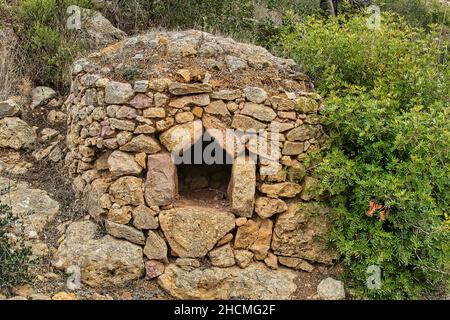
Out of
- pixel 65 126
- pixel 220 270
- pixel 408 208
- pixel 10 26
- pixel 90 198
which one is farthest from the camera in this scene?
pixel 10 26

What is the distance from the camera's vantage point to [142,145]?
433cm

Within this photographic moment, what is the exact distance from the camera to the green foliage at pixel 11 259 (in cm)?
382

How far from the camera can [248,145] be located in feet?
14.1

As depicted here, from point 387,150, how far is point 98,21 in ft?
14.7

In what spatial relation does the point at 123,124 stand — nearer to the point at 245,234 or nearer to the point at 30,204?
the point at 30,204

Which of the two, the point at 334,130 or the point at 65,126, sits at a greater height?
the point at 334,130

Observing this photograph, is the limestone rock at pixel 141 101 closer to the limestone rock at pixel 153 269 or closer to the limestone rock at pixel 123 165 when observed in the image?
the limestone rock at pixel 123 165

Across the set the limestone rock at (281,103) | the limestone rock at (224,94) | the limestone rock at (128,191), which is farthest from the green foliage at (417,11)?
the limestone rock at (128,191)

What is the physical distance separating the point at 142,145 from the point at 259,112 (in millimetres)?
1151

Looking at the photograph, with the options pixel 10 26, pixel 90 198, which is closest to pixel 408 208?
pixel 90 198

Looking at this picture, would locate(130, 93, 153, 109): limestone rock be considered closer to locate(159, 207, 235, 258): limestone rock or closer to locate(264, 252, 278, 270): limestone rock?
locate(159, 207, 235, 258): limestone rock

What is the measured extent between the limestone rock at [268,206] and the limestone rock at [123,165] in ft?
3.88

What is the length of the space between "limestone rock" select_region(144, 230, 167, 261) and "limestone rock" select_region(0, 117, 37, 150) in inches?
86.7

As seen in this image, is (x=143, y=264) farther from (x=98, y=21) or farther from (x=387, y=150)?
(x=98, y=21)
